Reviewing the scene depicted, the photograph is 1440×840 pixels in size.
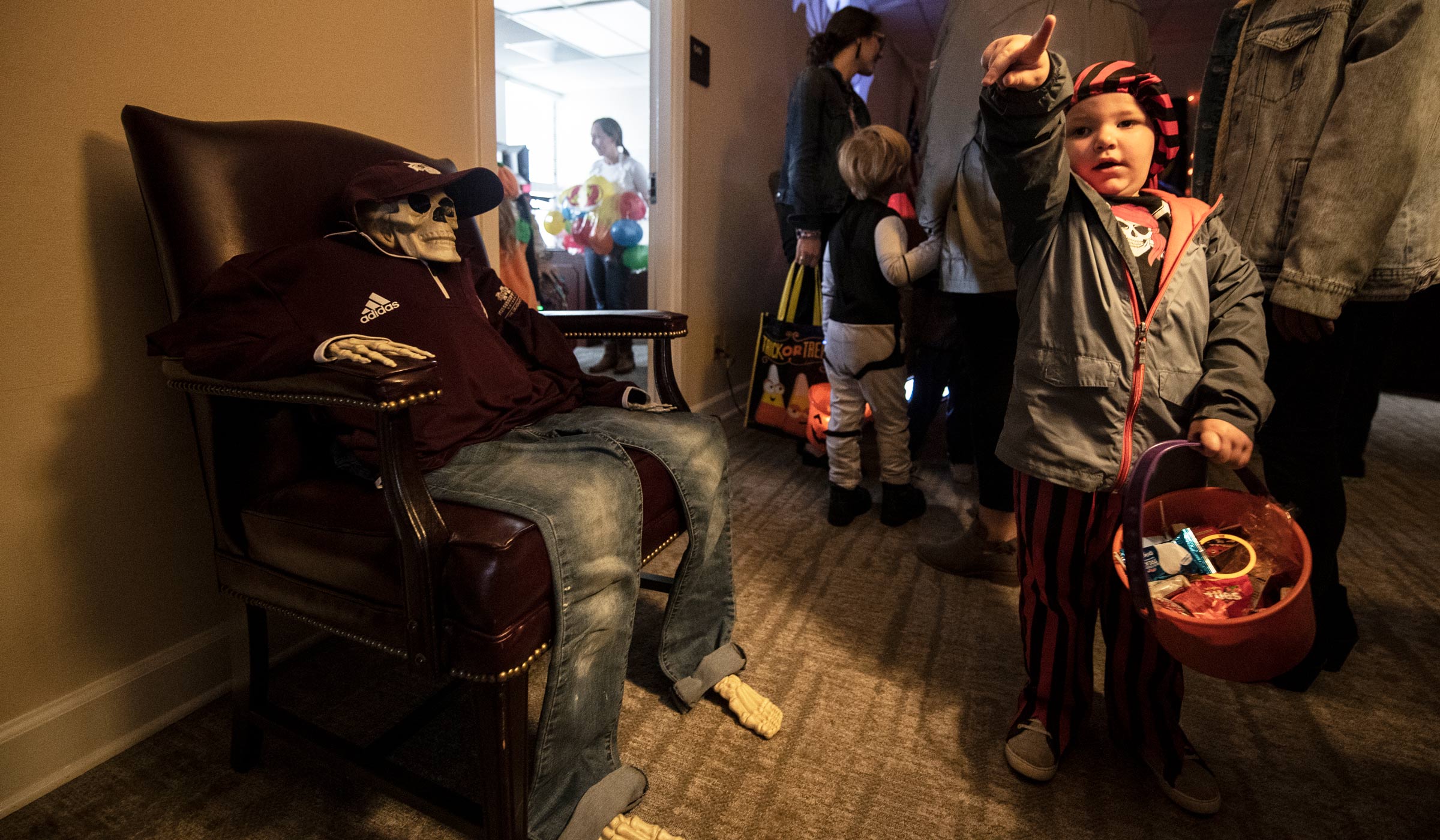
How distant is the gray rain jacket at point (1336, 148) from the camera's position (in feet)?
3.34

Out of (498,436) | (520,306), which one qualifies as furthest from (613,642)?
(520,306)

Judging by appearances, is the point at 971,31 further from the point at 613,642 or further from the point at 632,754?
the point at 632,754

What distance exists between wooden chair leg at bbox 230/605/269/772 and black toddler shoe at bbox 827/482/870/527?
147cm

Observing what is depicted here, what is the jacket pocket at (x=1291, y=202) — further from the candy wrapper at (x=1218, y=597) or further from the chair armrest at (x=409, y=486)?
the chair armrest at (x=409, y=486)

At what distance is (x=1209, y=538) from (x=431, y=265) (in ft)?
3.99

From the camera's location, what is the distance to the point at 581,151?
898cm

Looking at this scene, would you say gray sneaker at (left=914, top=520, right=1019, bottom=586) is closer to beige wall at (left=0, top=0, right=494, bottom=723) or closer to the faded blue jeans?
the faded blue jeans

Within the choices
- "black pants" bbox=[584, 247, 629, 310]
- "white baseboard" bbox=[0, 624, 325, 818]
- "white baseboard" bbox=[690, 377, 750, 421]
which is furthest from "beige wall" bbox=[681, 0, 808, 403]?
"white baseboard" bbox=[0, 624, 325, 818]

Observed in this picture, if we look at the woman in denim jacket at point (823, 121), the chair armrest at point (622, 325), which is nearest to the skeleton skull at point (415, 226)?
the chair armrest at point (622, 325)

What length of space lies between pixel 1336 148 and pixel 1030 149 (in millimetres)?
540

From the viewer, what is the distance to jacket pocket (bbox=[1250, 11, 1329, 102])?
3.67 feet

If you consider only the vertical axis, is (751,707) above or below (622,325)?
below

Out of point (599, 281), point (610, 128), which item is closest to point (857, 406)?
point (599, 281)

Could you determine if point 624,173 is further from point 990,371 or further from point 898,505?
point 990,371
